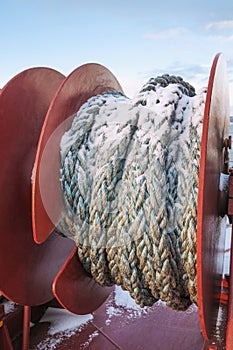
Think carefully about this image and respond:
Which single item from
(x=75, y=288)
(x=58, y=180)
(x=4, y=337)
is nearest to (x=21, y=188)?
(x=58, y=180)

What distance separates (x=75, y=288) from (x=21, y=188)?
48cm

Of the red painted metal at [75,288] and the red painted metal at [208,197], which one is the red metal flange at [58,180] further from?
the red painted metal at [208,197]

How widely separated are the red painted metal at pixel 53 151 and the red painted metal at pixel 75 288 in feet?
0.59

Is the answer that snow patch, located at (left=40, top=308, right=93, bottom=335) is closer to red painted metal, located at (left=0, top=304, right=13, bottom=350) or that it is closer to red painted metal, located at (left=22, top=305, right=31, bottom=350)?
red painted metal, located at (left=22, top=305, right=31, bottom=350)

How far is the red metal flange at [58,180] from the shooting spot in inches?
59.1

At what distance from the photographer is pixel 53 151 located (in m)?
1.60

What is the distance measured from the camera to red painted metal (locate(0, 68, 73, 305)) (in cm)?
167

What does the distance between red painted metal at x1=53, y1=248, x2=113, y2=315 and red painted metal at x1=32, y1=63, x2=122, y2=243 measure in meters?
0.18

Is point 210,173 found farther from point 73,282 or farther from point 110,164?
point 73,282

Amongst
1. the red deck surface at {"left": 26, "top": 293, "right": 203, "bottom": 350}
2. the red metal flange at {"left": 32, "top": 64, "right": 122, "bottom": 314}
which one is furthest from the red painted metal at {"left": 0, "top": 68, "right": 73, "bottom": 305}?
the red deck surface at {"left": 26, "top": 293, "right": 203, "bottom": 350}

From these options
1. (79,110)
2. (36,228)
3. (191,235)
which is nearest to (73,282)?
(36,228)

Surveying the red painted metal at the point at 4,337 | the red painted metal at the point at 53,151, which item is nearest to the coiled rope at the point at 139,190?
the red painted metal at the point at 53,151

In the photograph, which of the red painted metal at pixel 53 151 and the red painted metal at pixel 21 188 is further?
the red painted metal at pixel 21 188

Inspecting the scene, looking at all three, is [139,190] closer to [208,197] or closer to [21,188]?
[208,197]
